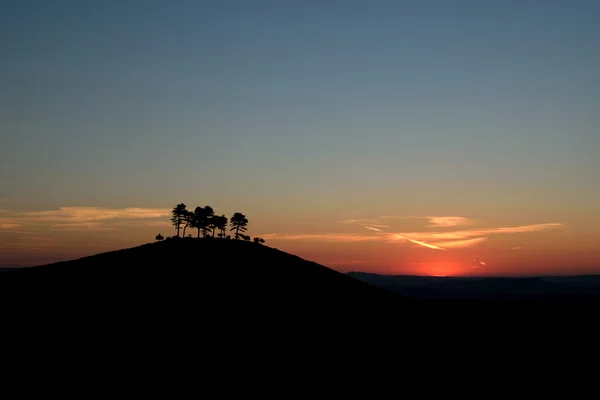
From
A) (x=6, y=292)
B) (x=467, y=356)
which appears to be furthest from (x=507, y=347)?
(x=6, y=292)

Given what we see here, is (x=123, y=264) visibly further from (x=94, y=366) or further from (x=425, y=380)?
(x=425, y=380)

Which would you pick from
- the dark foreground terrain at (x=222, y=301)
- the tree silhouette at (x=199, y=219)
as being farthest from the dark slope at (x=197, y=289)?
the tree silhouette at (x=199, y=219)

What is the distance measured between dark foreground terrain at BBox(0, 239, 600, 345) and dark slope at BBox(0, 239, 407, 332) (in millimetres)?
152

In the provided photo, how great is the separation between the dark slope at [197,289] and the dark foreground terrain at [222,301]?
0.15 meters

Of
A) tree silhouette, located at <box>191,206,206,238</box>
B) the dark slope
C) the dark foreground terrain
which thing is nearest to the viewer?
the dark foreground terrain

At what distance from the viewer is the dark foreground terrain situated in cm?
6625

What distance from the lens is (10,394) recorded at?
47.2 metres

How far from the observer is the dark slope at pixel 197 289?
70062 mm

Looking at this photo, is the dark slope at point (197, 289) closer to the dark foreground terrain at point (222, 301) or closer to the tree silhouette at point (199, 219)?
the dark foreground terrain at point (222, 301)

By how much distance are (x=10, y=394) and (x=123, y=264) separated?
43.5 meters

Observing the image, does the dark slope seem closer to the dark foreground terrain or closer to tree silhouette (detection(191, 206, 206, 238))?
the dark foreground terrain

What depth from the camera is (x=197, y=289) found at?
257ft

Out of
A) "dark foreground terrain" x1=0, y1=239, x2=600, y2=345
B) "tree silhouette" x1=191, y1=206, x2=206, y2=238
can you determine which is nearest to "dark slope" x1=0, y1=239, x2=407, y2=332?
"dark foreground terrain" x1=0, y1=239, x2=600, y2=345

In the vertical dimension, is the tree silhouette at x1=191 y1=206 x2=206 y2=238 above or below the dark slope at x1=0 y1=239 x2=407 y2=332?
above
